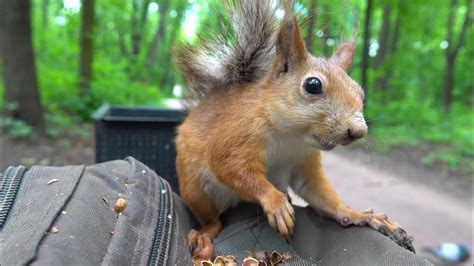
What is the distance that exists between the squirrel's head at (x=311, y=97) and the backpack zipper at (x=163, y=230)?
1.46 feet

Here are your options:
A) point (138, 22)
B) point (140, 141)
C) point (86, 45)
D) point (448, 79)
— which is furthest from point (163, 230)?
point (138, 22)

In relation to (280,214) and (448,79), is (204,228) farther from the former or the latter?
(448,79)

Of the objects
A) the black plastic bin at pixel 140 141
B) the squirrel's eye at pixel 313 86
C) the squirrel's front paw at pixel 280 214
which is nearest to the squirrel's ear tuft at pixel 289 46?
the squirrel's eye at pixel 313 86

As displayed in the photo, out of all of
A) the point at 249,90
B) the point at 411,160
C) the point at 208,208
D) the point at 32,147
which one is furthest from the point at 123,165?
the point at 411,160

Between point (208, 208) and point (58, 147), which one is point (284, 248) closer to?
point (208, 208)

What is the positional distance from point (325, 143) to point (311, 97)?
17 cm

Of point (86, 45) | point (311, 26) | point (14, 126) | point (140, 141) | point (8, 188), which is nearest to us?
point (8, 188)

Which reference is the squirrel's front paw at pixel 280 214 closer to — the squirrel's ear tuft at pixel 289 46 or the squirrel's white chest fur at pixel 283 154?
the squirrel's white chest fur at pixel 283 154

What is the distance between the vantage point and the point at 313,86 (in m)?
1.59

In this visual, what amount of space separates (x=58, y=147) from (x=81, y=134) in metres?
0.73

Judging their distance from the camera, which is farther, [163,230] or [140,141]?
[140,141]

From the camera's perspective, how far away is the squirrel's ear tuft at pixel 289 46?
5.21 feet

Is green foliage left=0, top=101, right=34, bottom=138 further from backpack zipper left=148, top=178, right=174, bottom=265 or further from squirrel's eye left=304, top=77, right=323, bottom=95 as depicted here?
squirrel's eye left=304, top=77, right=323, bottom=95

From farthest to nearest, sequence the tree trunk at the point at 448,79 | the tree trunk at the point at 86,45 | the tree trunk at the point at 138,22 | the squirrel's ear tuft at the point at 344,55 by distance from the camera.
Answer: the tree trunk at the point at 138,22
the tree trunk at the point at 448,79
the tree trunk at the point at 86,45
the squirrel's ear tuft at the point at 344,55
